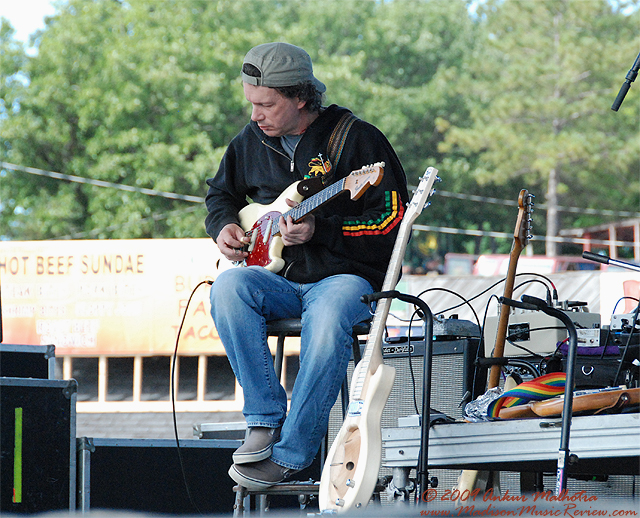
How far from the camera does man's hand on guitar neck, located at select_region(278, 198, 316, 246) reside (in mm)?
2654

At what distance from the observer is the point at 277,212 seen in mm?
2885

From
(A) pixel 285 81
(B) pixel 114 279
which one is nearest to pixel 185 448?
(A) pixel 285 81

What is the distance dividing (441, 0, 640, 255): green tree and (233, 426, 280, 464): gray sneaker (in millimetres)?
18814

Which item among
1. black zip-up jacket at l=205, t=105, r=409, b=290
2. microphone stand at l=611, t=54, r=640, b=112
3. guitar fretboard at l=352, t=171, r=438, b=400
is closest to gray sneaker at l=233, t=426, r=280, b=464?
guitar fretboard at l=352, t=171, r=438, b=400

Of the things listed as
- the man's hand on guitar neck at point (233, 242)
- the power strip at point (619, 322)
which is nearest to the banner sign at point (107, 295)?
the man's hand on guitar neck at point (233, 242)

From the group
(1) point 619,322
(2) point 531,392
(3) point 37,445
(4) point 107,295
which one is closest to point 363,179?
(2) point 531,392

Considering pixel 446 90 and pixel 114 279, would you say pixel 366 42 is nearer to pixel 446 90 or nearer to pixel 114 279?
pixel 446 90

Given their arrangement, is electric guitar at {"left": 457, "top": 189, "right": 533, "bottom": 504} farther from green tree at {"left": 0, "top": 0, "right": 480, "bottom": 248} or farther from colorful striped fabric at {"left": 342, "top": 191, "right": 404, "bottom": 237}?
green tree at {"left": 0, "top": 0, "right": 480, "bottom": 248}

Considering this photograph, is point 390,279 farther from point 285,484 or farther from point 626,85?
point 626,85

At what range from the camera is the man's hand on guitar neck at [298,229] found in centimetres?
265

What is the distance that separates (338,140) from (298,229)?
0.44 meters

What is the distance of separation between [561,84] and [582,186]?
13.4ft

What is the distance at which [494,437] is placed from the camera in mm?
2074

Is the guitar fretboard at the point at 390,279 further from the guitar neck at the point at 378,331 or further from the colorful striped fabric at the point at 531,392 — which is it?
the colorful striped fabric at the point at 531,392
